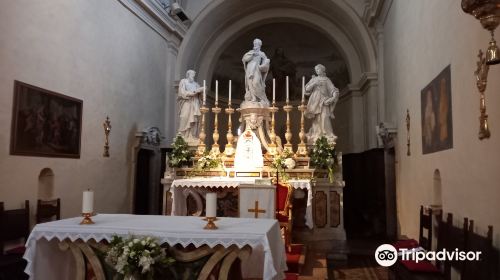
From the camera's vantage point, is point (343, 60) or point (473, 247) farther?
point (343, 60)

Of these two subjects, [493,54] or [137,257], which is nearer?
[493,54]

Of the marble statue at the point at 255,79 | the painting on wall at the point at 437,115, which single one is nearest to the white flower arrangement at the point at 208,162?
the marble statue at the point at 255,79

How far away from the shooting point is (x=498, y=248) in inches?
138

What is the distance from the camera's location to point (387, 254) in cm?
536

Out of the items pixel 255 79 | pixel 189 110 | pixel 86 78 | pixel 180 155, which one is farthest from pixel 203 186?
pixel 86 78

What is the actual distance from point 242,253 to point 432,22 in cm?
434

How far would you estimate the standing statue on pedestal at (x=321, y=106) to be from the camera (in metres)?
9.39

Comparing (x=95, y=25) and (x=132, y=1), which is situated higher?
(x=132, y=1)

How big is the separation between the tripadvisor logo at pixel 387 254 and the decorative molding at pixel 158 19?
769 cm

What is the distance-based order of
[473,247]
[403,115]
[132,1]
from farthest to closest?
[132,1]
[403,115]
[473,247]

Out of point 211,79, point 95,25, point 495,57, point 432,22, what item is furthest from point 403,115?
point 211,79

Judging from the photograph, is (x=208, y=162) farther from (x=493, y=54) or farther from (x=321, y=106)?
(x=493, y=54)

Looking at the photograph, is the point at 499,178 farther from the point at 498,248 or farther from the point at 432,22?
the point at 432,22

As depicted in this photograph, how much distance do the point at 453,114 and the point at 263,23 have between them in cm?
1108
